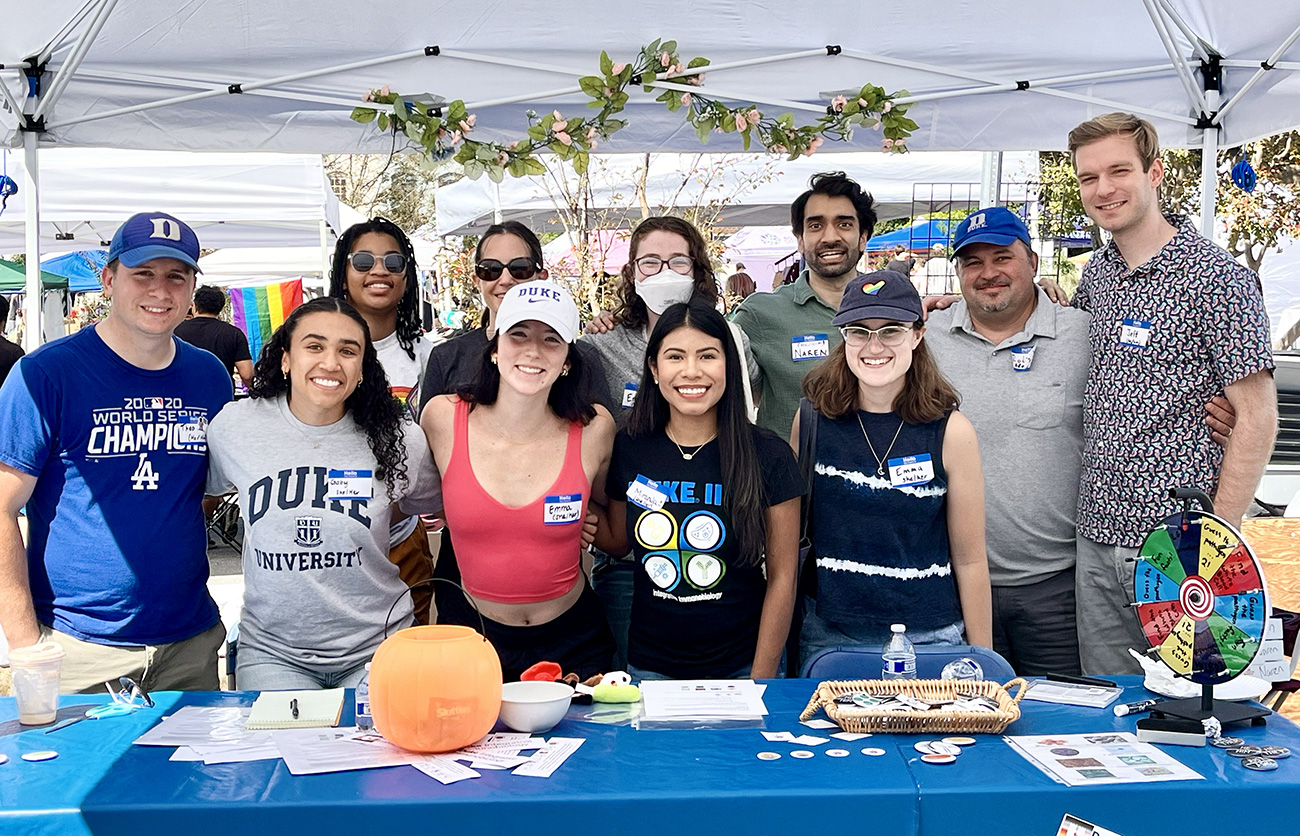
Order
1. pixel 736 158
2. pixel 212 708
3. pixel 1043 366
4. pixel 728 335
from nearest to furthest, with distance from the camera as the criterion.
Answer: pixel 212 708 < pixel 728 335 < pixel 1043 366 < pixel 736 158

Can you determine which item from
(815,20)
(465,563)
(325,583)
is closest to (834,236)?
(815,20)

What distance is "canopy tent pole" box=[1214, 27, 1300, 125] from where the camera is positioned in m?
3.83

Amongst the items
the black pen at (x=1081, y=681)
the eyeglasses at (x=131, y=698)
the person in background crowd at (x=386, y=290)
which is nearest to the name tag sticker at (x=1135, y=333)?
the black pen at (x=1081, y=681)

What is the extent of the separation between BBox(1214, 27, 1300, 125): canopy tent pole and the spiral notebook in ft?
12.5

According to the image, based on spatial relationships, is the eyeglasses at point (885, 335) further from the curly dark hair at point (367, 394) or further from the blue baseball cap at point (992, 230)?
the curly dark hair at point (367, 394)

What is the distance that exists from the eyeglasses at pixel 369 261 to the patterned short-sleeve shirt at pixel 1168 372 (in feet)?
7.36

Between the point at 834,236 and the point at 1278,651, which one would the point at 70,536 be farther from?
the point at 1278,651

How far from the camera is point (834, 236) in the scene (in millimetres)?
3621

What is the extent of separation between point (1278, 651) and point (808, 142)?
94.8 inches

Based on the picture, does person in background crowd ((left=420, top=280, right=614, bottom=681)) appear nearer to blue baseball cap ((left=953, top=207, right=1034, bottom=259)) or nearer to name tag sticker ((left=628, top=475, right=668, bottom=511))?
name tag sticker ((left=628, top=475, right=668, bottom=511))

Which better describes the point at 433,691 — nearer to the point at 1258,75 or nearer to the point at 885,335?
the point at 885,335

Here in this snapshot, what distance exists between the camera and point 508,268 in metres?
3.55

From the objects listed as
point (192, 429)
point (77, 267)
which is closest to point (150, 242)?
point (192, 429)

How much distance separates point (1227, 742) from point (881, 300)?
1204 millimetres
